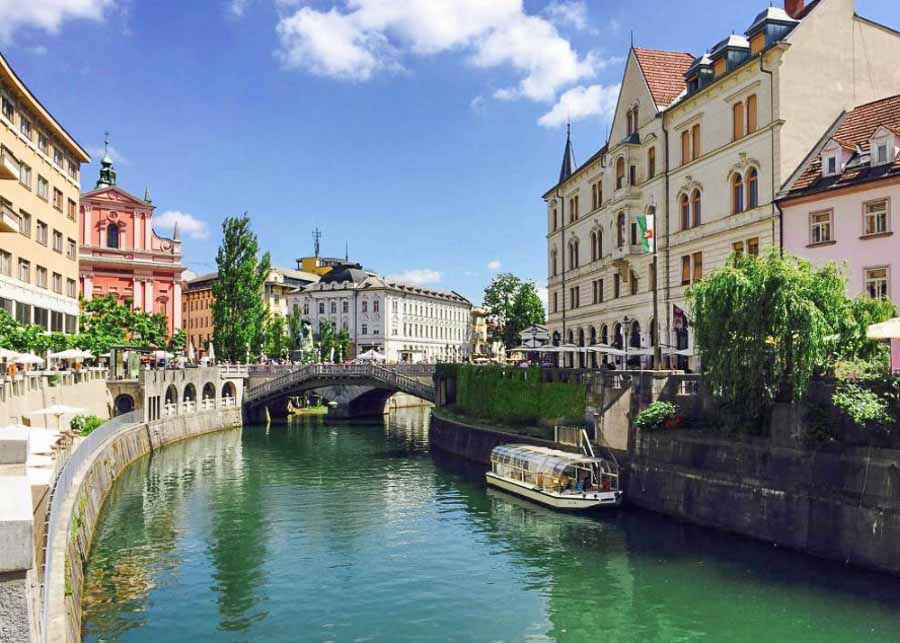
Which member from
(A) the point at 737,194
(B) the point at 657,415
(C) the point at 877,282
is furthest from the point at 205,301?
(C) the point at 877,282

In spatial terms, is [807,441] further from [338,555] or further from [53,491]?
[53,491]

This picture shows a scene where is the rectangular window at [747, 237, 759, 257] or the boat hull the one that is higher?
the rectangular window at [747, 237, 759, 257]

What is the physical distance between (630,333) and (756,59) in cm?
2049

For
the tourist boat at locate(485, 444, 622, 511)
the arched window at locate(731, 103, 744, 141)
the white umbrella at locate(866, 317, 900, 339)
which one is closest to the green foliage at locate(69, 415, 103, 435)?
the tourist boat at locate(485, 444, 622, 511)

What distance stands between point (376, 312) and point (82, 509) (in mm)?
112415

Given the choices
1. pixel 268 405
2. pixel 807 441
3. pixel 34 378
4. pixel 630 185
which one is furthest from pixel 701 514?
pixel 268 405

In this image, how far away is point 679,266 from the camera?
5016 cm

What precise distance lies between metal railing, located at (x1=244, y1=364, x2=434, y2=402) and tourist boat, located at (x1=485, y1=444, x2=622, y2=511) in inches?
1406

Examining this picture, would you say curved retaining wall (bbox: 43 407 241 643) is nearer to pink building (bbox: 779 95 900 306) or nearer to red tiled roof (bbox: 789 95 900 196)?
pink building (bbox: 779 95 900 306)

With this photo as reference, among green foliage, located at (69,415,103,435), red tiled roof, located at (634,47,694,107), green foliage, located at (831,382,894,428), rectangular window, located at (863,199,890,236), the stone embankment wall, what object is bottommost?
the stone embankment wall

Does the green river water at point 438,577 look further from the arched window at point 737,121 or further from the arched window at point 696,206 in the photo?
the arched window at point 737,121

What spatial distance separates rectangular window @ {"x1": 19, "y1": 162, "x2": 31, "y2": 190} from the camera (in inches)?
2041

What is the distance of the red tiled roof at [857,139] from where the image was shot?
3800cm

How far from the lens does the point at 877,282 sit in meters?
37.4
